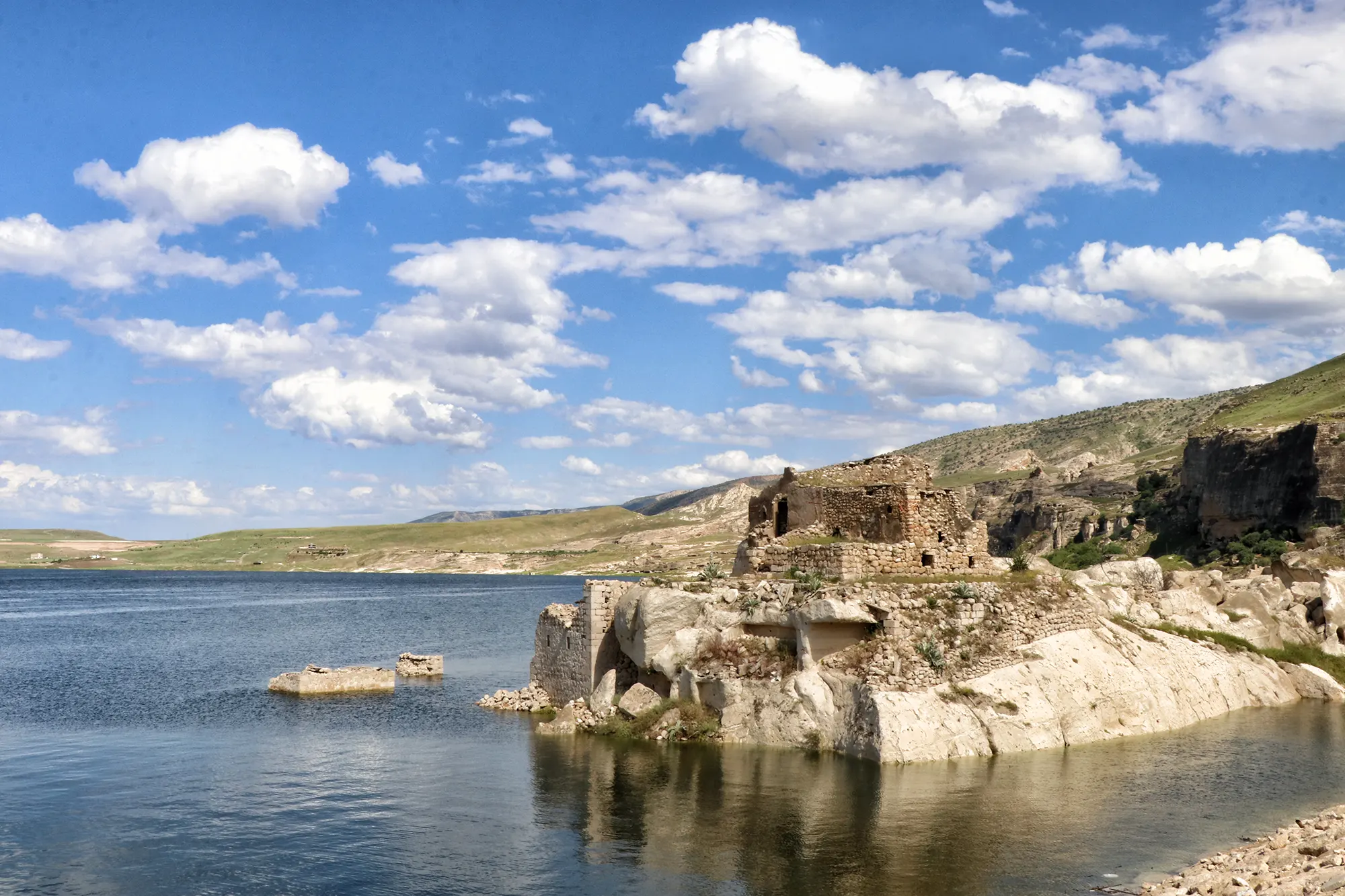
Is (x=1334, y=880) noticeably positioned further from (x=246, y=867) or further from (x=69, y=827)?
(x=69, y=827)

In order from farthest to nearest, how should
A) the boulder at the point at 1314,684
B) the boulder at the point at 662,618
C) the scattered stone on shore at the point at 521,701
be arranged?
1. the boulder at the point at 1314,684
2. the scattered stone on shore at the point at 521,701
3. the boulder at the point at 662,618

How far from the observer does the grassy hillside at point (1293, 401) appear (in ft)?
396

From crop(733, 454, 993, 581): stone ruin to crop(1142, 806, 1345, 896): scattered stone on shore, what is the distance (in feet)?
42.6

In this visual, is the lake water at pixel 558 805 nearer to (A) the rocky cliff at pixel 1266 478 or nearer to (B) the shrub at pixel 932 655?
(B) the shrub at pixel 932 655

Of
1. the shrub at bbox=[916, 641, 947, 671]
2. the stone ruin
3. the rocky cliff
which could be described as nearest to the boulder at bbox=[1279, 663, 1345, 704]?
the stone ruin

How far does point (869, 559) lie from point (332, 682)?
23903 mm

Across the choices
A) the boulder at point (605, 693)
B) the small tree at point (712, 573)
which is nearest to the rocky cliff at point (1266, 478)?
the small tree at point (712, 573)

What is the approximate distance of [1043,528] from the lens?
151 metres

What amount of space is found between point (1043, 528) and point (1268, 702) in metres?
118

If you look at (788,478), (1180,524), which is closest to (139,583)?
(1180,524)

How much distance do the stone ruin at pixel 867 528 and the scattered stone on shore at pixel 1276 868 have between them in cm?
1298

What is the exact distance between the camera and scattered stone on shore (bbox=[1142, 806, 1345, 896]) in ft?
51.1

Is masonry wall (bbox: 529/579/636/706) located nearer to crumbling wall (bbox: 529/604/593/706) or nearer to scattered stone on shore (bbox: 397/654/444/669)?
crumbling wall (bbox: 529/604/593/706)

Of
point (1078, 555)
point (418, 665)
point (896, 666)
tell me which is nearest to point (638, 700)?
point (896, 666)
